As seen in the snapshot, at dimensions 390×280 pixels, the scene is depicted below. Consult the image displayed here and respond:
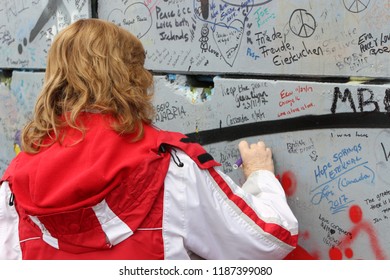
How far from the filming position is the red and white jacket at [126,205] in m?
2.20

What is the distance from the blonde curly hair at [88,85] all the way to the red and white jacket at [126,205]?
0.16ft

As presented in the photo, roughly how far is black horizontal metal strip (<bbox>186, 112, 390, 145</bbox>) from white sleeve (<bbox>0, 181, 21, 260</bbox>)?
1460 millimetres

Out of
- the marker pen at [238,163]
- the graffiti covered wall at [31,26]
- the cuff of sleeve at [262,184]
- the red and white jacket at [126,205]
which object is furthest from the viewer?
the graffiti covered wall at [31,26]

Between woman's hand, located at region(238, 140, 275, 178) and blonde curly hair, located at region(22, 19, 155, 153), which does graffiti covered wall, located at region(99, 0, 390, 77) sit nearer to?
woman's hand, located at region(238, 140, 275, 178)

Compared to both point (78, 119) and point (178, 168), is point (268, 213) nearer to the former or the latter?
point (178, 168)

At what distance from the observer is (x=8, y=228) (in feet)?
8.21

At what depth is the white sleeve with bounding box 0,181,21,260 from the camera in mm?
2482

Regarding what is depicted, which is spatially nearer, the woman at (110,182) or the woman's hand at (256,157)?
the woman at (110,182)

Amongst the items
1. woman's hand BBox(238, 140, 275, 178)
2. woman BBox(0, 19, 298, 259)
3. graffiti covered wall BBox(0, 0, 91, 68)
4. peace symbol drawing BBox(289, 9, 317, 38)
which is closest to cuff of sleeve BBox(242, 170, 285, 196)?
woman's hand BBox(238, 140, 275, 178)

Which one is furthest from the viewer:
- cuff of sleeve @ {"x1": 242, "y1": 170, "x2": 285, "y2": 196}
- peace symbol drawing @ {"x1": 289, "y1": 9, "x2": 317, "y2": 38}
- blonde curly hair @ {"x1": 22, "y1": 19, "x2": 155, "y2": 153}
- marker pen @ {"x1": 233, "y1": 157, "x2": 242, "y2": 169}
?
marker pen @ {"x1": 233, "y1": 157, "x2": 242, "y2": 169}

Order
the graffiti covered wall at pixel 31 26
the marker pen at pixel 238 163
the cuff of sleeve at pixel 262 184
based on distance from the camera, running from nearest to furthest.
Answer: the cuff of sleeve at pixel 262 184
the marker pen at pixel 238 163
the graffiti covered wall at pixel 31 26

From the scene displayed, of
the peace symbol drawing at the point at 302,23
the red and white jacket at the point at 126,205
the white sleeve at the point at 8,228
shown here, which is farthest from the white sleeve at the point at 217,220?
the peace symbol drawing at the point at 302,23

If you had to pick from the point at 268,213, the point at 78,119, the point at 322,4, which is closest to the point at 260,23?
the point at 322,4

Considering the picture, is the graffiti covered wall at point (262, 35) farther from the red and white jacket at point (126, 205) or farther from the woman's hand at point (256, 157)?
the red and white jacket at point (126, 205)
